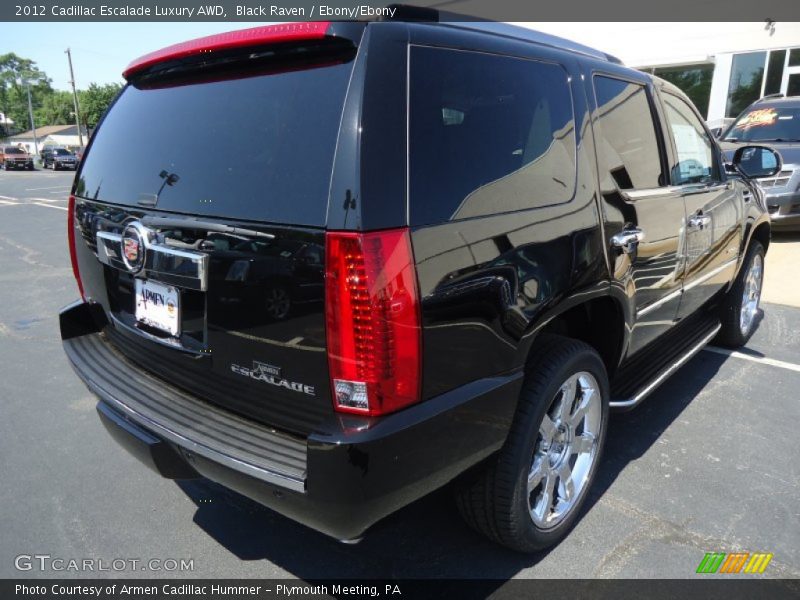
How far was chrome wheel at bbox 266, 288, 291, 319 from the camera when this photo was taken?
5.88ft

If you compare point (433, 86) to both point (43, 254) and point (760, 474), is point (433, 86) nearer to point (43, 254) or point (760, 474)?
point (760, 474)

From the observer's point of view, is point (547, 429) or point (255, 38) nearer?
point (255, 38)

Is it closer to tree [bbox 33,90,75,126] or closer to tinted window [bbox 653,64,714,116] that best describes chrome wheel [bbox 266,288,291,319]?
tinted window [bbox 653,64,714,116]

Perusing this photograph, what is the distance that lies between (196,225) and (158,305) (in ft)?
1.38

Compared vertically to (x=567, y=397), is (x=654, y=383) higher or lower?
lower

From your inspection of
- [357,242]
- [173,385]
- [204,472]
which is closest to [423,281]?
[357,242]

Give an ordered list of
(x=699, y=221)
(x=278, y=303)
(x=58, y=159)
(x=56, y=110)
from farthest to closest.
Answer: (x=56, y=110) < (x=58, y=159) < (x=699, y=221) < (x=278, y=303)

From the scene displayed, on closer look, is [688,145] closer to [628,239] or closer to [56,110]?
[628,239]

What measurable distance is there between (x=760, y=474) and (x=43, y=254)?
8778 mm

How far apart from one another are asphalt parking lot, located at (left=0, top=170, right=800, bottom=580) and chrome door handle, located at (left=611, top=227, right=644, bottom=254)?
116 cm

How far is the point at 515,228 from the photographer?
81.4 inches

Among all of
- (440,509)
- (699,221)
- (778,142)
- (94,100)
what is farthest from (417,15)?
(94,100)

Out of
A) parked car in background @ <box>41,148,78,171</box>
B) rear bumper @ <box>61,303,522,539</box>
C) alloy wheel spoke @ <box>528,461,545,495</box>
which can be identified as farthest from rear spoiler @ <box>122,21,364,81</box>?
parked car in background @ <box>41,148,78,171</box>

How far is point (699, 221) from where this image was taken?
3.42 m
